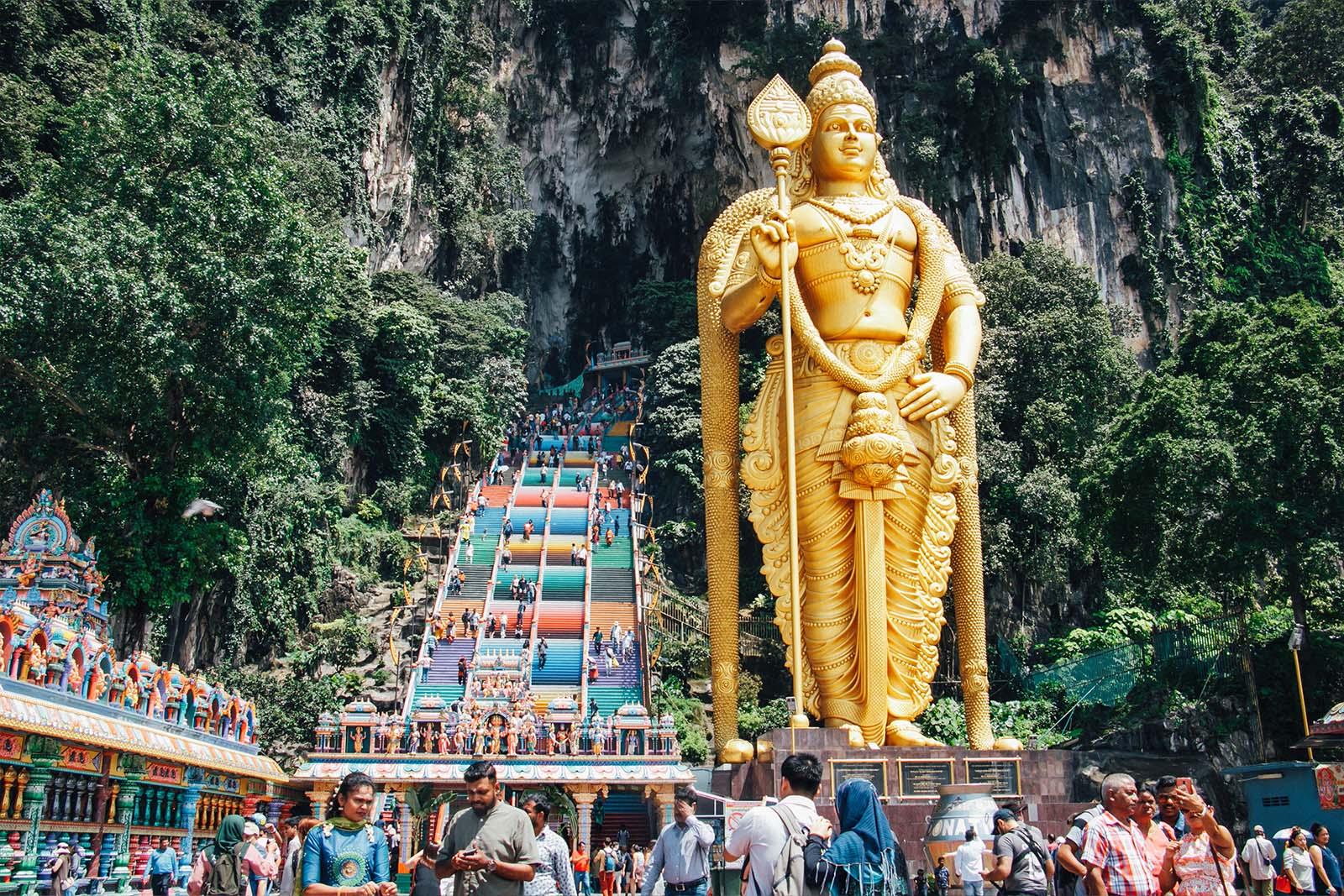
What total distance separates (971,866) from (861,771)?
2456 mm

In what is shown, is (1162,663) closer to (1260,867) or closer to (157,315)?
(1260,867)

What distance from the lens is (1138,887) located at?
10.9 ft

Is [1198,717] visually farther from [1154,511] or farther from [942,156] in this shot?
[942,156]

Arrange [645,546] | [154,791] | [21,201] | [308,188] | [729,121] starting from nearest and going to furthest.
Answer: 1. [154,791]
2. [21,201]
3. [308,188]
4. [645,546]
5. [729,121]

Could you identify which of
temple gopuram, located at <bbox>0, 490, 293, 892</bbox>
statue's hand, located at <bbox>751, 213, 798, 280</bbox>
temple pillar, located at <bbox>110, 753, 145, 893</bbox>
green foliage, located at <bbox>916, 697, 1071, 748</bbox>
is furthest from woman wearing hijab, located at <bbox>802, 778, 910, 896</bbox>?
green foliage, located at <bbox>916, 697, 1071, 748</bbox>

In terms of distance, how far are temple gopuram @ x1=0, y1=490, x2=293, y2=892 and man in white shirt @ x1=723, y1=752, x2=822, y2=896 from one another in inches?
221

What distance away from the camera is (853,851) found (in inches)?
122

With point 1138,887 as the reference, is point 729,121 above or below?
above

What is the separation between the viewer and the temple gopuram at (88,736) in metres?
7.41

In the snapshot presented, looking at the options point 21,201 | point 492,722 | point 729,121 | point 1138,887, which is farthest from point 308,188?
point 1138,887

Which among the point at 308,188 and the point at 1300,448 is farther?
the point at 308,188

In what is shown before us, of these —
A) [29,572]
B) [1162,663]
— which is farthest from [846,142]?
[1162,663]

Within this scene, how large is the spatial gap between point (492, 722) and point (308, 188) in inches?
376

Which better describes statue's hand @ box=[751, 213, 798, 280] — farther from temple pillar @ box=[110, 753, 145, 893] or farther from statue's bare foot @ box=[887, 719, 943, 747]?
temple pillar @ box=[110, 753, 145, 893]
